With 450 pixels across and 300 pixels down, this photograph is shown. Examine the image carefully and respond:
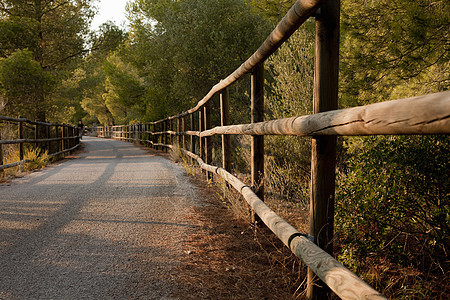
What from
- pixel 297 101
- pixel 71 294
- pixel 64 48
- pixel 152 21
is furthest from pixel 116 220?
pixel 152 21

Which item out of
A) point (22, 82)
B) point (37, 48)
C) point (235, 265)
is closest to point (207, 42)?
point (22, 82)

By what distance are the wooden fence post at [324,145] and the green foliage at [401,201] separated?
316 mm

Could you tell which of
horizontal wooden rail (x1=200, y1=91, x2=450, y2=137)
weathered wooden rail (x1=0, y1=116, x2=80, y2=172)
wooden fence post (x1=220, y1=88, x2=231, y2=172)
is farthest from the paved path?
weathered wooden rail (x1=0, y1=116, x2=80, y2=172)

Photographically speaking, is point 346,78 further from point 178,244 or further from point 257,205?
point 178,244

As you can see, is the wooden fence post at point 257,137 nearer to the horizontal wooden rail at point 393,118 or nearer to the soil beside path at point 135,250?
the soil beside path at point 135,250

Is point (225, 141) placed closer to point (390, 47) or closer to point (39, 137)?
point (390, 47)

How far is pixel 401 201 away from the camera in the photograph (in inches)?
90.0

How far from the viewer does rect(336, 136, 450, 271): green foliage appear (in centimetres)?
212

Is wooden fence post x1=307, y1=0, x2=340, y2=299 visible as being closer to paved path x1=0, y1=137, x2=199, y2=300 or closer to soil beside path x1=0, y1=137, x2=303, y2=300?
soil beside path x1=0, y1=137, x2=303, y2=300

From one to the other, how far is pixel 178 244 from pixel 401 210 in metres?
1.80

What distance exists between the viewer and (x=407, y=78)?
4895 millimetres

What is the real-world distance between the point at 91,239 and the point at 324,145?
7.70 feet

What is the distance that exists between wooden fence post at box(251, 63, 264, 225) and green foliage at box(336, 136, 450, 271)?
1126 mm

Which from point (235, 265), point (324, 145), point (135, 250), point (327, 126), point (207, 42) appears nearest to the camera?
point (327, 126)
